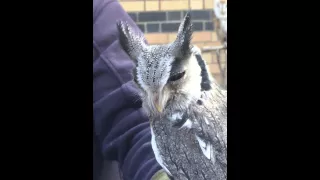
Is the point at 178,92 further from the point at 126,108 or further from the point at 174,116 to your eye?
the point at 126,108

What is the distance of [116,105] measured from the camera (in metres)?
1.91

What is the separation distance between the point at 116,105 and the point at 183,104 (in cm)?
24

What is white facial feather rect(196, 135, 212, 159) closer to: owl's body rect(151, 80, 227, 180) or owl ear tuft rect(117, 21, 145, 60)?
owl's body rect(151, 80, 227, 180)

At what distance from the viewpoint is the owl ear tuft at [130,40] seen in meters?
1.86

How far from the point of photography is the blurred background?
1844mm

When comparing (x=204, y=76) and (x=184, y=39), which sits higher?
(x=184, y=39)

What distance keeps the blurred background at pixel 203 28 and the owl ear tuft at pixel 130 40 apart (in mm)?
34

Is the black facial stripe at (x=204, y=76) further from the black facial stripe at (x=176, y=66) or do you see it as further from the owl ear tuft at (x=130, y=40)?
the owl ear tuft at (x=130, y=40)

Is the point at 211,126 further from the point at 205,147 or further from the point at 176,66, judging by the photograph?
the point at 176,66

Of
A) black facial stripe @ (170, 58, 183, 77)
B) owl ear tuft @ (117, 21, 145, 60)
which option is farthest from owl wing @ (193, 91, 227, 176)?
owl ear tuft @ (117, 21, 145, 60)

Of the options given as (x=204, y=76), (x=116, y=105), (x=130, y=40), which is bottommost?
(x=116, y=105)

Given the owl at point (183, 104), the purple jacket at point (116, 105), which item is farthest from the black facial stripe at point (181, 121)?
the purple jacket at point (116, 105)

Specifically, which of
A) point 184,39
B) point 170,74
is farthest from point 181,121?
point 184,39
